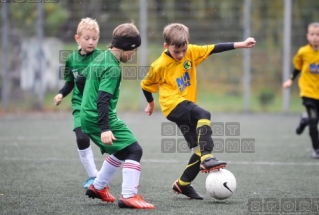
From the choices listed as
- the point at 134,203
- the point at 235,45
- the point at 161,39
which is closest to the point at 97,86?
the point at 134,203

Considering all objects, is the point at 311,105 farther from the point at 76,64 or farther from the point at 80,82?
the point at 80,82

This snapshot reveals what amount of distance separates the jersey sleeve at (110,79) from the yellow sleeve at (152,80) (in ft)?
2.51

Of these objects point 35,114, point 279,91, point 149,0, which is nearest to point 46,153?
point 35,114

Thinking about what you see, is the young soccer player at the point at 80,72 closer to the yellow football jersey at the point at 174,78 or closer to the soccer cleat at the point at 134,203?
the yellow football jersey at the point at 174,78

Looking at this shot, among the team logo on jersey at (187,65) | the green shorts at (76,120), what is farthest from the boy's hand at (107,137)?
the green shorts at (76,120)

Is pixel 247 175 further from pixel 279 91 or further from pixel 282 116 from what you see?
pixel 279 91

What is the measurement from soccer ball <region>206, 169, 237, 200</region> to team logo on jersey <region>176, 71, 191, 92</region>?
881mm

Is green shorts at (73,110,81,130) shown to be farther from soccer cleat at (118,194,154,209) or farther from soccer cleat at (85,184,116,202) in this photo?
soccer cleat at (118,194,154,209)

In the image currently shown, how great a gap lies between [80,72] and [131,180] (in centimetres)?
172

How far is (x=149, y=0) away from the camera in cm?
1653

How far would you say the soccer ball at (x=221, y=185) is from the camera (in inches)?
203

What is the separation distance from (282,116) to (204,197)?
10.1 metres

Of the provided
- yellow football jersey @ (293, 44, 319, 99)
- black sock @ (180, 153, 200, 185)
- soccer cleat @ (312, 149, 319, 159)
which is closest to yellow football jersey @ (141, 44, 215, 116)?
black sock @ (180, 153, 200, 185)

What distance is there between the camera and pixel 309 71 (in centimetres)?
889
